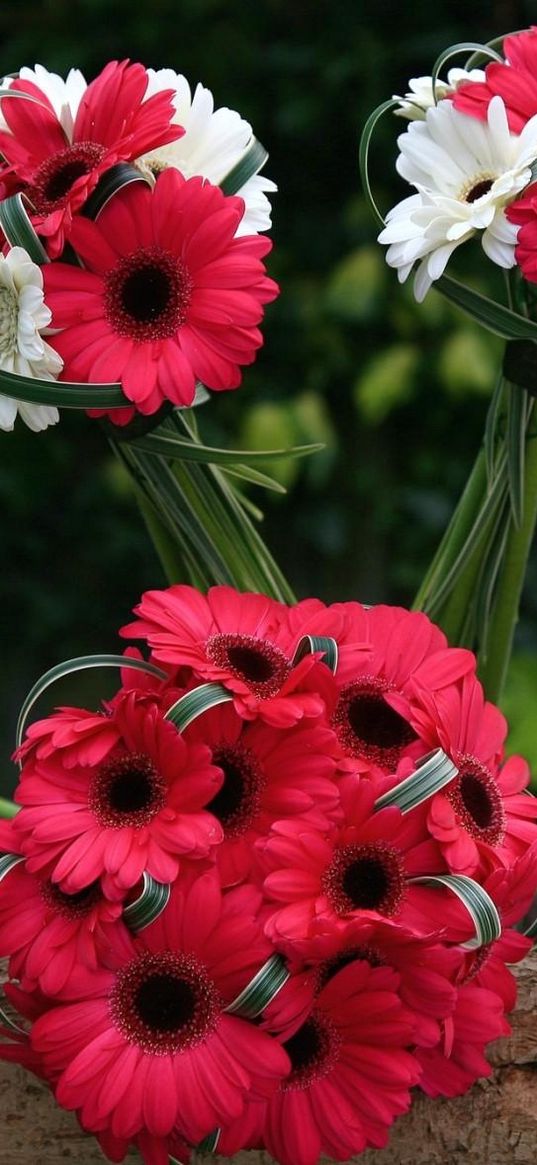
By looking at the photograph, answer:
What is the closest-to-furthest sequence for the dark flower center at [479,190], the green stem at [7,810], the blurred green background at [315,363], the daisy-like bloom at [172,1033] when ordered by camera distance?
the daisy-like bloom at [172,1033], the dark flower center at [479,190], the green stem at [7,810], the blurred green background at [315,363]

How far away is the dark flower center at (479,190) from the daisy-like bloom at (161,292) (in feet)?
0.31

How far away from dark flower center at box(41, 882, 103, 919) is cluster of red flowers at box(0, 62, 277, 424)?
7.0 inches

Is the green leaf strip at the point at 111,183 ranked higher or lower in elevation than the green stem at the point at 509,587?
higher

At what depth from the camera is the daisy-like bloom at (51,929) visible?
472mm

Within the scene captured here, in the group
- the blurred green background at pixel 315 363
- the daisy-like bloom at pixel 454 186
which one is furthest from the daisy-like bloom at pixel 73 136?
the blurred green background at pixel 315 363

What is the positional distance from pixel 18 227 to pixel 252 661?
0.62 feet

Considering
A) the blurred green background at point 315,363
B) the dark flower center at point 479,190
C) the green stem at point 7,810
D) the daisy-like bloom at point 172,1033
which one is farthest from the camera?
the blurred green background at point 315,363

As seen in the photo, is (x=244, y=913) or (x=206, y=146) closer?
(x=244, y=913)

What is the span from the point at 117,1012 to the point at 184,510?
0.24 m

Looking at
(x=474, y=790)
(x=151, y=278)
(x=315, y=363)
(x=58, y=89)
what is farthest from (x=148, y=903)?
(x=315, y=363)

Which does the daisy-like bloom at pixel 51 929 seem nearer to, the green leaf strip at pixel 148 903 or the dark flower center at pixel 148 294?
the green leaf strip at pixel 148 903

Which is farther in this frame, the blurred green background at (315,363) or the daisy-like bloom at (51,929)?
Answer: the blurred green background at (315,363)

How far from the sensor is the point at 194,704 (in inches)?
19.1

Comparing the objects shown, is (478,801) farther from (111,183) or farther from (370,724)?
(111,183)
